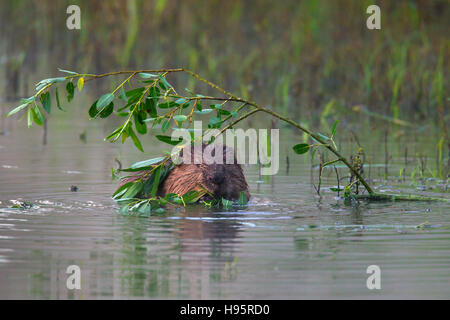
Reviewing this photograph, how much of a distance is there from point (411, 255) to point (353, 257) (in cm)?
37

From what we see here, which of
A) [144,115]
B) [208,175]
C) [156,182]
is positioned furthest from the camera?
[208,175]

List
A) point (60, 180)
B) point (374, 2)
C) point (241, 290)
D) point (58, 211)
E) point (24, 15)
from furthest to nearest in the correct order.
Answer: point (24, 15)
point (374, 2)
point (60, 180)
point (58, 211)
point (241, 290)

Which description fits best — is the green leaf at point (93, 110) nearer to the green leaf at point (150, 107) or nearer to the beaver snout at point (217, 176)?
the green leaf at point (150, 107)

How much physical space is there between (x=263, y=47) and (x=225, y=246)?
10.5 meters

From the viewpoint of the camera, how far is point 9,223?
675 centimetres

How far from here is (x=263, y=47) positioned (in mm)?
16203

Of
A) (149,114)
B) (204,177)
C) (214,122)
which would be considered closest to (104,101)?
(149,114)

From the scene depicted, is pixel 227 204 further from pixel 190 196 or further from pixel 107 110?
pixel 107 110

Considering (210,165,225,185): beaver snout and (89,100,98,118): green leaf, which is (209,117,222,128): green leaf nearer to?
(210,165,225,185): beaver snout

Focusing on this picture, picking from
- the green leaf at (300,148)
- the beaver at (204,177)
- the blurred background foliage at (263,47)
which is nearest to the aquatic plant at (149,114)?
the green leaf at (300,148)

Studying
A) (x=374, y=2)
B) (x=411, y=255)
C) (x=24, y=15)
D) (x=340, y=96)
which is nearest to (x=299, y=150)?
(x=411, y=255)

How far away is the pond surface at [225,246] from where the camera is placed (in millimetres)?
5051

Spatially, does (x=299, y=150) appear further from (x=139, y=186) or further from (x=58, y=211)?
(x=58, y=211)

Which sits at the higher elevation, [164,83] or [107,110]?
[164,83]
